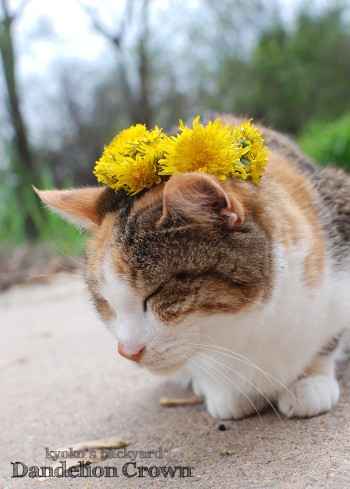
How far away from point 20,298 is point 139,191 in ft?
11.7

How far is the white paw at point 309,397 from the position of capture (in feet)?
4.41

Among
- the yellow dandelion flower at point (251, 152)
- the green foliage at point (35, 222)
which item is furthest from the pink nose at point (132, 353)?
the green foliage at point (35, 222)

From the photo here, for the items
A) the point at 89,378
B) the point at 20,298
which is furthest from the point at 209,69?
the point at 89,378

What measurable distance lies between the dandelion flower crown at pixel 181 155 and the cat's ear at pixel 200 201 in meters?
0.08

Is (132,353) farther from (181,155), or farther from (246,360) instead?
(181,155)

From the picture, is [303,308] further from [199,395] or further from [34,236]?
[34,236]

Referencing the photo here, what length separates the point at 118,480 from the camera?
1193mm

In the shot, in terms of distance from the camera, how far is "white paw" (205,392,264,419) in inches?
56.4

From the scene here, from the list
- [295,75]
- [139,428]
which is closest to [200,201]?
[139,428]

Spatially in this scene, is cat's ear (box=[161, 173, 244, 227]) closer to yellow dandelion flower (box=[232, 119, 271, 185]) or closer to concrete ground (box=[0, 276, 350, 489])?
yellow dandelion flower (box=[232, 119, 271, 185])

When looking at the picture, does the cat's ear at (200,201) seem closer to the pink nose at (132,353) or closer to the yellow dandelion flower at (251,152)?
the yellow dandelion flower at (251,152)

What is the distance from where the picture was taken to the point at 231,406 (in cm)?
143

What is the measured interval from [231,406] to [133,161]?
29.7 inches

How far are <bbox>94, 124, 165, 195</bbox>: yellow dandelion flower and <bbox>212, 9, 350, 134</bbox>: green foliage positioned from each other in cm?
893
